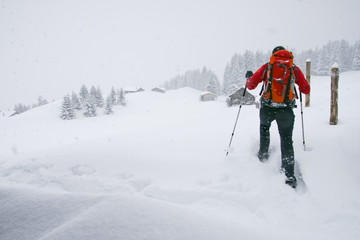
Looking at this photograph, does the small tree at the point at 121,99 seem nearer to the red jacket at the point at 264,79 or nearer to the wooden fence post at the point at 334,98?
the red jacket at the point at 264,79

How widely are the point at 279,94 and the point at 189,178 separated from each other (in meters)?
2.52

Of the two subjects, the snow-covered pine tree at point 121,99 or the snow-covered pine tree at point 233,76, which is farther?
the snow-covered pine tree at point 233,76

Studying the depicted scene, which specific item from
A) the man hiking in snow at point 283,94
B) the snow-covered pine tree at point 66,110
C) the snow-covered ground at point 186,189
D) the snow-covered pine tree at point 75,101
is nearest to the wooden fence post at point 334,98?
the snow-covered ground at point 186,189

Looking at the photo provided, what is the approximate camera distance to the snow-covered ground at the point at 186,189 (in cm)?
158

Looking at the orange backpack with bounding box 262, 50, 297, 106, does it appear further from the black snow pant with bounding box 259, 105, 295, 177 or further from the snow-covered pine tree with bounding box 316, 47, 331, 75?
the snow-covered pine tree with bounding box 316, 47, 331, 75

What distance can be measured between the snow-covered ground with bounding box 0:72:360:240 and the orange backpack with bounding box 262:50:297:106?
1.35 metres

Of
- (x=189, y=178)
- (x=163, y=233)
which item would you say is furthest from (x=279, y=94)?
(x=163, y=233)

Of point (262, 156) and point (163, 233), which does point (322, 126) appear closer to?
point (262, 156)

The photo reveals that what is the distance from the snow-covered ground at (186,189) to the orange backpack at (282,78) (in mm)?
1352

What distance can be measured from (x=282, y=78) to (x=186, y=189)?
290cm

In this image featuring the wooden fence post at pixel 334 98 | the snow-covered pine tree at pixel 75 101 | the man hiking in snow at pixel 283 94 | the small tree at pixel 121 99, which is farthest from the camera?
the small tree at pixel 121 99

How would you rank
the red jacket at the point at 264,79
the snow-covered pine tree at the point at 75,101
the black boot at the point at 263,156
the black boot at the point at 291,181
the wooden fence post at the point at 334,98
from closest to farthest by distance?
the black boot at the point at 291,181, the red jacket at the point at 264,79, the black boot at the point at 263,156, the wooden fence post at the point at 334,98, the snow-covered pine tree at the point at 75,101

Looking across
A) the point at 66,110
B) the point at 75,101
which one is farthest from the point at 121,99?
the point at 66,110

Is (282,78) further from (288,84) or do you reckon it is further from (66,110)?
(66,110)
